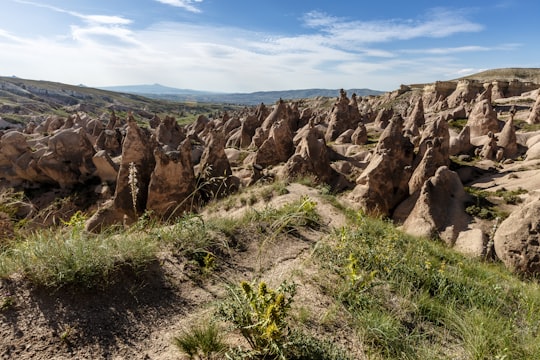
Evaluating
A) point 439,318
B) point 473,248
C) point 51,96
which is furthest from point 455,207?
point 51,96

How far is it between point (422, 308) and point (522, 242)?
7931 millimetres

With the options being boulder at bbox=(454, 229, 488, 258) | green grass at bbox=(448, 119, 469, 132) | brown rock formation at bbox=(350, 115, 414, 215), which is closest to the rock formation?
green grass at bbox=(448, 119, 469, 132)

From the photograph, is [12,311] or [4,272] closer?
[12,311]

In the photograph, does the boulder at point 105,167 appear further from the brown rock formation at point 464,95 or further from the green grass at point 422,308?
the brown rock formation at point 464,95

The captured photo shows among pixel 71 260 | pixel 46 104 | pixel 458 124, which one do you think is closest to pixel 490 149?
pixel 458 124

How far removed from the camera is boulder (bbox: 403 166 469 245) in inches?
504

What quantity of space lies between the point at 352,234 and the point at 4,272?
4.55 metres

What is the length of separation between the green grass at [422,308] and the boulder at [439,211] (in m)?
8.21

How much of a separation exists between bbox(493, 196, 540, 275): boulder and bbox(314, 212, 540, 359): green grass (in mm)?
5202

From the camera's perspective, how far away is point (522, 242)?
9.15 metres

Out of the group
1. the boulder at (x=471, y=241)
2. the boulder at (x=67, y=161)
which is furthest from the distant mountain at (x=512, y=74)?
the boulder at (x=67, y=161)

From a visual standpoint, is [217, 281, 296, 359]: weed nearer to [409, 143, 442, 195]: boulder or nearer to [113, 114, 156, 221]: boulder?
[113, 114, 156, 221]: boulder

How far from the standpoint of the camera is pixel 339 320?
3305mm

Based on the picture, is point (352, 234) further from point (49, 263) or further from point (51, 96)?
point (51, 96)
